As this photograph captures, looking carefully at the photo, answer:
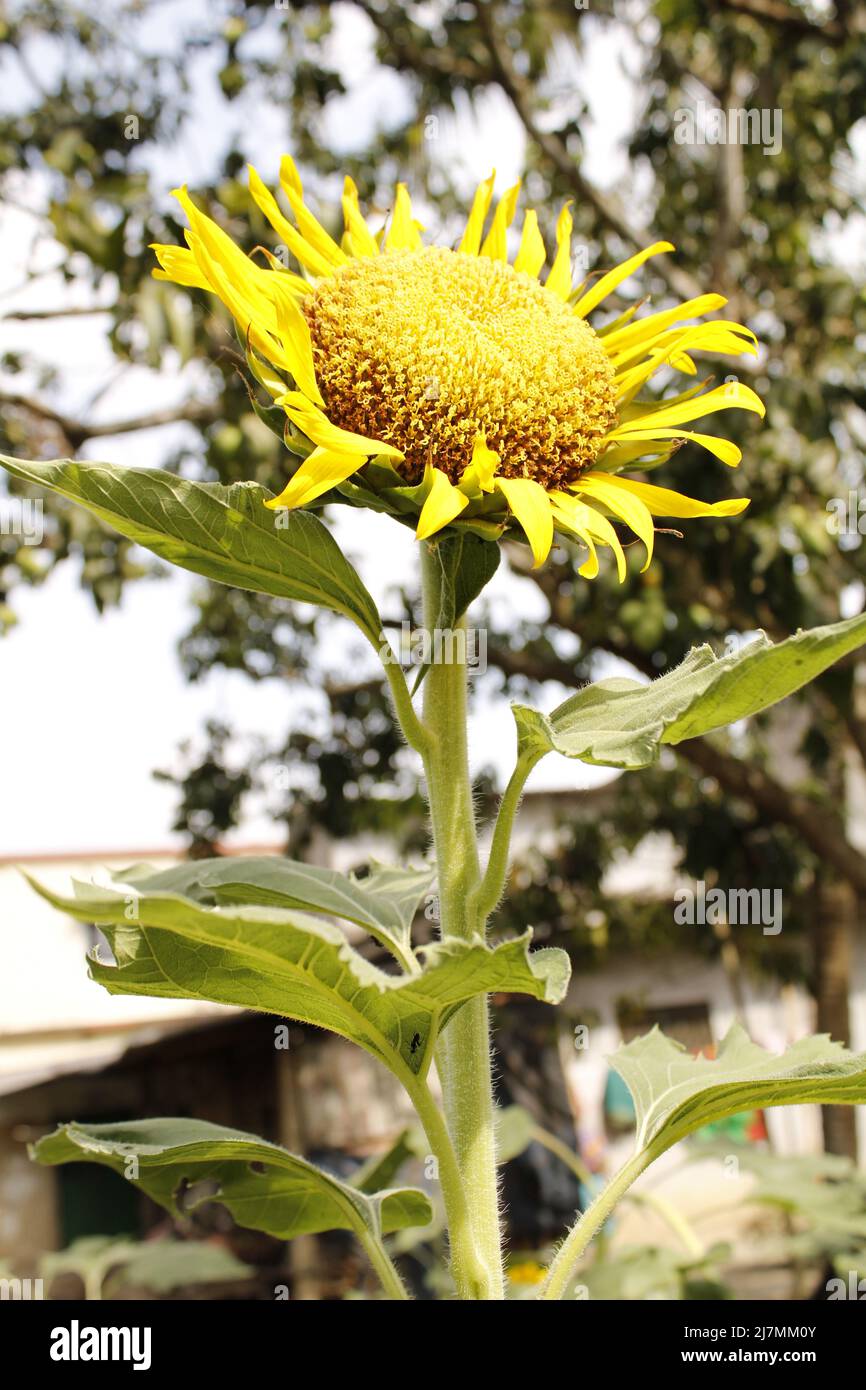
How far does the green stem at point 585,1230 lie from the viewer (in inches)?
38.7

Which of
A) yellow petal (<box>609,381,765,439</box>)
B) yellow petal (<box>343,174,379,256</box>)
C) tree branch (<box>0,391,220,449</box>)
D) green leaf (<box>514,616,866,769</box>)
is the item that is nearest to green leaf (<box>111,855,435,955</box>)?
green leaf (<box>514,616,866,769</box>)

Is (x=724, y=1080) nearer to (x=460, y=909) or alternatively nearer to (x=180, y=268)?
(x=460, y=909)

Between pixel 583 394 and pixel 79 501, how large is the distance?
405mm

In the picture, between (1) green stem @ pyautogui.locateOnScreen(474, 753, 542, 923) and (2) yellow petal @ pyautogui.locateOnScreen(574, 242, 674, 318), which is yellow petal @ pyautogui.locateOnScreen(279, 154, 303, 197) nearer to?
(2) yellow petal @ pyautogui.locateOnScreen(574, 242, 674, 318)

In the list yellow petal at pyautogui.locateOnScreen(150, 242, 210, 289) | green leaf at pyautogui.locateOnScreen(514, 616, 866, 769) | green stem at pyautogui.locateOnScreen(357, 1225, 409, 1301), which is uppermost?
yellow petal at pyautogui.locateOnScreen(150, 242, 210, 289)

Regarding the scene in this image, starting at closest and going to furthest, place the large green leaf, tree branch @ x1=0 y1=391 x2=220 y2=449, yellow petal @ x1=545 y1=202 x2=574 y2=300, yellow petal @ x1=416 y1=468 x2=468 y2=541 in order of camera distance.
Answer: the large green leaf < yellow petal @ x1=416 y1=468 x2=468 y2=541 < yellow petal @ x1=545 y1=202 x2=574 y2=300 < tree branch @ x1=0 y1=391 x2=220 y2=449

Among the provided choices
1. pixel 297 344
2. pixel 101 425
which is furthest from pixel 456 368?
pixel 101 425

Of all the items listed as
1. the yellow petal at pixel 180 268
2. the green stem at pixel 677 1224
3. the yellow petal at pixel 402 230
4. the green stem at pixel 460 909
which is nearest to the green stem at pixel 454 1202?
the green stem at pixel 460 909

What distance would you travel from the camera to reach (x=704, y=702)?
841 mm

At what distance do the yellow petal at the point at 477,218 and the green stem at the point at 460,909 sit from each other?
1.18 ft

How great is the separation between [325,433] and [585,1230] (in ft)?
2.09

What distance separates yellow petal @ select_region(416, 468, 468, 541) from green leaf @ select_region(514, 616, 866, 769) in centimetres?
14

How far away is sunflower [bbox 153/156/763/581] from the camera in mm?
919
